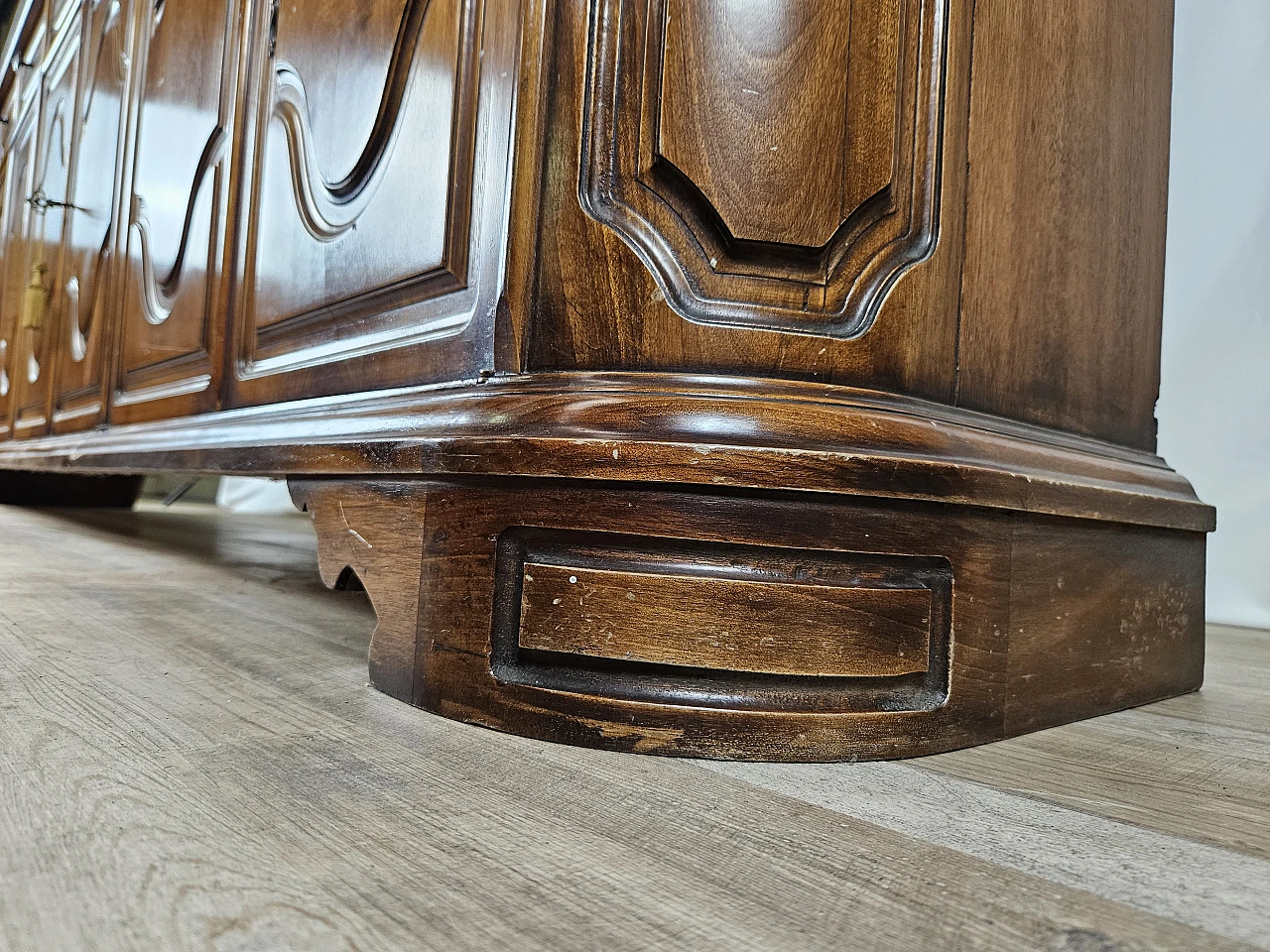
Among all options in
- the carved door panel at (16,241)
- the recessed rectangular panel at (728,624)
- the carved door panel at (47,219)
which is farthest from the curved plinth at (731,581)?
the carved door panel at (16,241)

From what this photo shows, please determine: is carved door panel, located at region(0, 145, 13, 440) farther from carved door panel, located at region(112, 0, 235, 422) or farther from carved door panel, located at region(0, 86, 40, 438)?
carved door panel, located at region(112, 0, 235, 422)

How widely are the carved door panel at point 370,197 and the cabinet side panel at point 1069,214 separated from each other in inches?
11.4

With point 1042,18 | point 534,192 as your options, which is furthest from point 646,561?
point 1042,18

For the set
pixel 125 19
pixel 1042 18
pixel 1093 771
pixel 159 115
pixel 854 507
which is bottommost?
pixel 1093 771

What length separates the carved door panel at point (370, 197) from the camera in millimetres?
551

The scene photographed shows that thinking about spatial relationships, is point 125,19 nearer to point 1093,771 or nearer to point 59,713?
point 59,713

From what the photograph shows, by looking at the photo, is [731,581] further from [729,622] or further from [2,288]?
[2,288]

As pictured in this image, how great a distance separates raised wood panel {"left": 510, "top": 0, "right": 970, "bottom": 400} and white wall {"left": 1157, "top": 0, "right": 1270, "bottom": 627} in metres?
0.90

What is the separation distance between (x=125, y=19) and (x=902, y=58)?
143 cm

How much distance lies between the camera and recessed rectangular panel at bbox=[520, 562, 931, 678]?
44 cm

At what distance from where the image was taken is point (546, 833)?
0.32 metres

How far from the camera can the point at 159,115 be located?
123 cm

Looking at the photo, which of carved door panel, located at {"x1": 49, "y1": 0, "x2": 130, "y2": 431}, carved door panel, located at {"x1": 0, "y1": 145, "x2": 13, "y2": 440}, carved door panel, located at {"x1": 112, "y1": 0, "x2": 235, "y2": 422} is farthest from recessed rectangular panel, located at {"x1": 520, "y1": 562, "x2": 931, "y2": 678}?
carved door panel, located at {"x1": 0, "y1": 145, "x2": 13, "y2": 440}

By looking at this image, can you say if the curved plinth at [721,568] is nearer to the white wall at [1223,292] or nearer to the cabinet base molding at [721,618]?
the cabinet base molding at [721,618]
